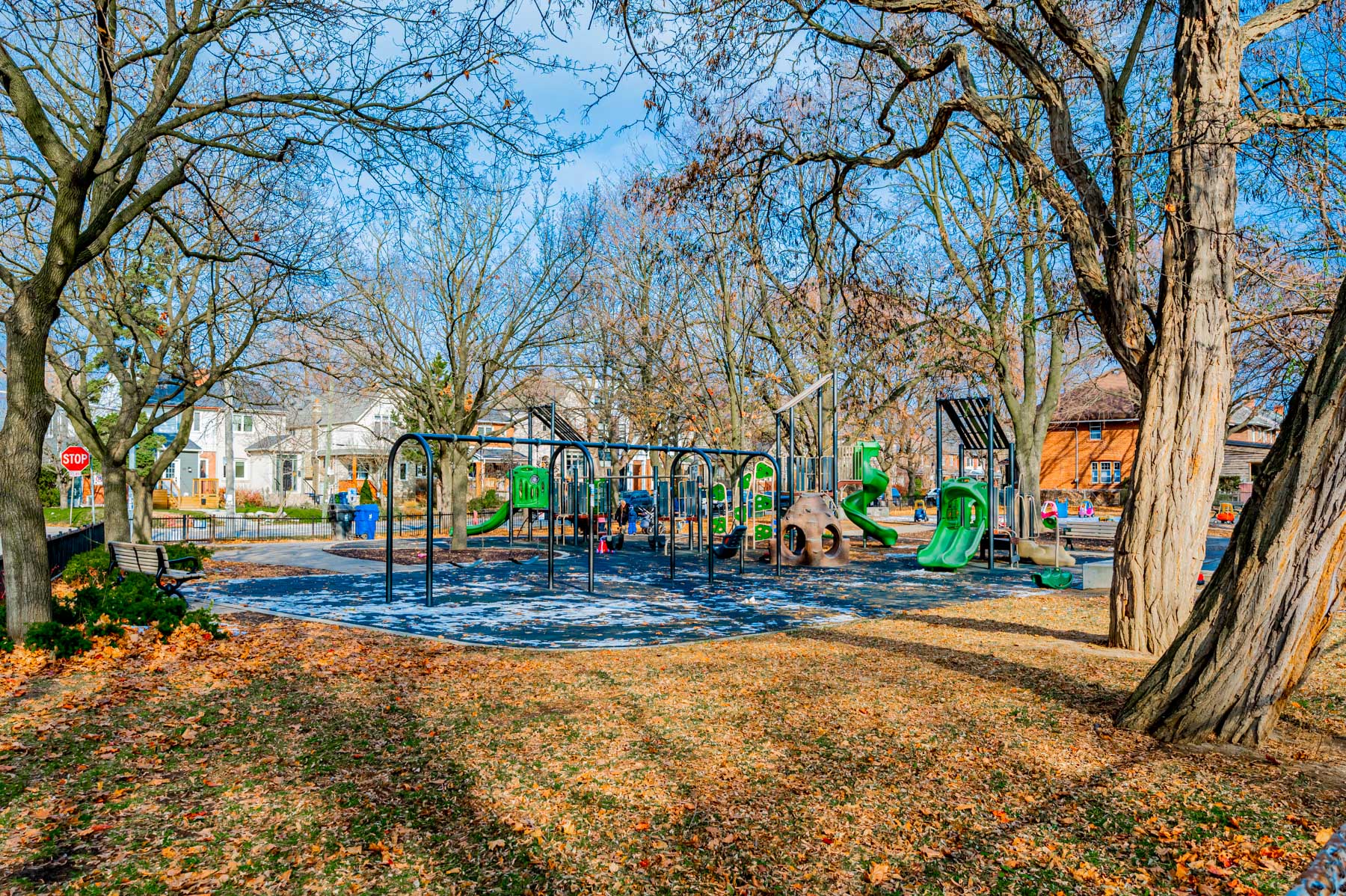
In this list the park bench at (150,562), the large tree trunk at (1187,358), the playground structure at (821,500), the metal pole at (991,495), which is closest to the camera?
the large tree trunk at (1187,358)

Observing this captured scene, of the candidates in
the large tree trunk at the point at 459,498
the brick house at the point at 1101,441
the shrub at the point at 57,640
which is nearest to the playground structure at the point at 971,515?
the large tree trunk at the point at 459,498

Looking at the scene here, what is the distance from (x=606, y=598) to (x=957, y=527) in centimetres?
873

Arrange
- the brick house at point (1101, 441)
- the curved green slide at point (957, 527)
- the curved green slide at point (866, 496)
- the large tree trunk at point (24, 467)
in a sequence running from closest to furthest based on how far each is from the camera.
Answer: the large tree trunk at point (24, 467), the curved green slide at point (957, 527), the curved green slide at point (866, 496), the brick house at point (1101, 441)

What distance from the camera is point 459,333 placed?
19906 millimetres

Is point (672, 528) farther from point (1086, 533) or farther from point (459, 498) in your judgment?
point (1086, 533)

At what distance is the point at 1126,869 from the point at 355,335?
1758 cm

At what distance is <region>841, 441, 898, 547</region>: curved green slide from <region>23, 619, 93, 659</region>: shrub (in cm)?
1572

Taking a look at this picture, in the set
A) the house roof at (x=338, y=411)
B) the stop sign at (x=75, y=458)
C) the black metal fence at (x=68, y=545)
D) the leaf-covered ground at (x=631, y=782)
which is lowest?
the leaf-covered ground at (x=631, y=782)

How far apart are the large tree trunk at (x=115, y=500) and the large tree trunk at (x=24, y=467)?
744 cm

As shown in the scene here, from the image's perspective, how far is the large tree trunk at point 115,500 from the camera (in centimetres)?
1432

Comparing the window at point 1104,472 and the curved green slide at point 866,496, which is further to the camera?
the window at point 1104,472

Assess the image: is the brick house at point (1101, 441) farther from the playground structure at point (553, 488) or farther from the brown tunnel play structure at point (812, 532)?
Result: the playground structure at point (553, 488)

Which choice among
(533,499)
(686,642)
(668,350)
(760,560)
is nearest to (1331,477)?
(686,642)

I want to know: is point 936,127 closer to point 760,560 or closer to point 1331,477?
point 1331,477
